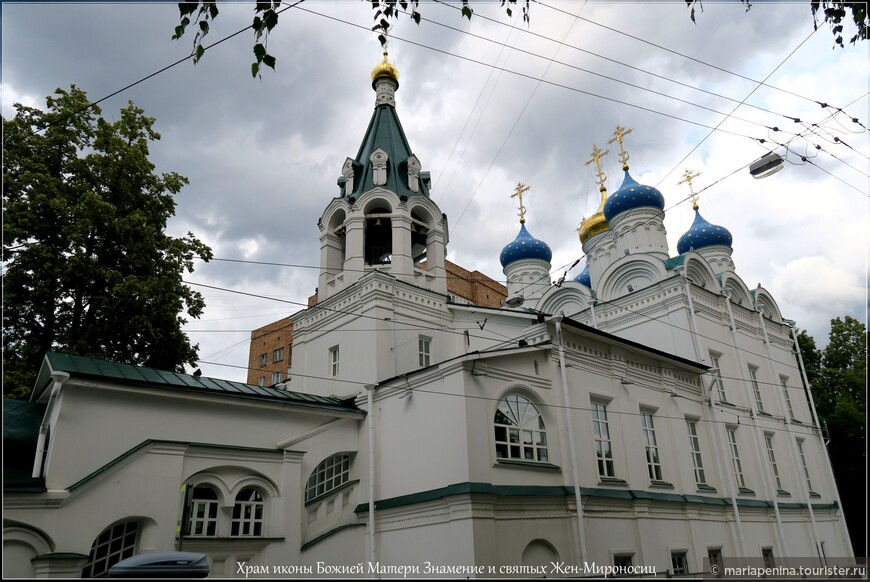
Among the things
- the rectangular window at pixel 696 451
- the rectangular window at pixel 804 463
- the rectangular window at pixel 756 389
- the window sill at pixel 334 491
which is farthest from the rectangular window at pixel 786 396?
the window sill at pixel 334 491

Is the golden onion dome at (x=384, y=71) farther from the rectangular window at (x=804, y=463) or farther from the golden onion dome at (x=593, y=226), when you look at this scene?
the rectangular window at (x=804, y=463)

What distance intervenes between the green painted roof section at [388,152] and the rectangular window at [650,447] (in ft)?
31.8

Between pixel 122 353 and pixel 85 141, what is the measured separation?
5763mm

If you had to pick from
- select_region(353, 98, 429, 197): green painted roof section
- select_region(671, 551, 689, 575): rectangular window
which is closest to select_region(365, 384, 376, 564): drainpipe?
select_region(671, 551, 689, 575): rectangular window

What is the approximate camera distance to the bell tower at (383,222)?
18625 mm

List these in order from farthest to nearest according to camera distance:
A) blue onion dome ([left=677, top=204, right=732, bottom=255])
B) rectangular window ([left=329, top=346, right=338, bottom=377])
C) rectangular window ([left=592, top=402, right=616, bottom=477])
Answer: blue onion dome ([left=677, top=204, right=732, bottom=255])
rectangular window ([left=329, top=346, right=338, bottom=377])
rectangular window ([left=592, top=402, right=616, bottom=477])

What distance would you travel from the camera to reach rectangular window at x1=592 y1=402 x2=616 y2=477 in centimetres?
1407

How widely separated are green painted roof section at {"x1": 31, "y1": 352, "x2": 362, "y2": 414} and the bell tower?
16.6ft

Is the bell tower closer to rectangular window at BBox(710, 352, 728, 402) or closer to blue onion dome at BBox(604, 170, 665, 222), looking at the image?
blue onion dome at BBox(604, 170, 665, 222)

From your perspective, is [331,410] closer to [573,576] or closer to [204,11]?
[573,576]

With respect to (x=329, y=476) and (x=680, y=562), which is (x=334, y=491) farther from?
(x=680, y=562)

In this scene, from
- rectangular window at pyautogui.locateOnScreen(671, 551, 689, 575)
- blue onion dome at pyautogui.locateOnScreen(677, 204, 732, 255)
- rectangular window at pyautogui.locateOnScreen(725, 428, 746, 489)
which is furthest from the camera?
blue onion dome at pyautogui.locateOnScreen(677, 204, 732, 255)

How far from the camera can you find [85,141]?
16.5 metres

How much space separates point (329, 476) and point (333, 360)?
12.3ft
